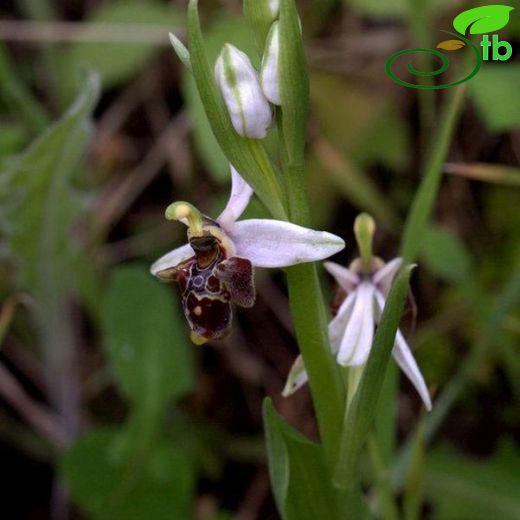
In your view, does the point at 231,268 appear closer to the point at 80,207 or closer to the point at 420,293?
the point at 80,207

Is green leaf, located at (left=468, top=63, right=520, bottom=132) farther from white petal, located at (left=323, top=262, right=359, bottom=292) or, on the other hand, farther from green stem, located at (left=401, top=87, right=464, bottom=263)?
white petal, located at (left=323, top=262, right=359, bottom=292)

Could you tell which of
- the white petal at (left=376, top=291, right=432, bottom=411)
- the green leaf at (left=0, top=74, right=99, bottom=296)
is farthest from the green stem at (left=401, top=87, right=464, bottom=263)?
the green leaf at (left=0, top=74, right=99, bottom=296)

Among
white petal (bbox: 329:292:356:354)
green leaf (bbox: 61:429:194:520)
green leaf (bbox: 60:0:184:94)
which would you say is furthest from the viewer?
green leaf (bbox: 60:0:184:94)

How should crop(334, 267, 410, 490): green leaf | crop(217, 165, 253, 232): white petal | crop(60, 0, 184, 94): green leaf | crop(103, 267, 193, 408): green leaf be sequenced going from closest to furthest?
crop(334, 267, 410, 490): green leaf, crop(217, 165, 253, 232): white petal, crop(103, 267, 193, 408): green leaf, crop(60, 0, 184, 94): green leaf

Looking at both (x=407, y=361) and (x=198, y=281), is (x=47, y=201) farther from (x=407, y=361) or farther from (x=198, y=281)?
(x=407, y=361)

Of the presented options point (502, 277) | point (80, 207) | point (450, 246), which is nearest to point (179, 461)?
point (80, 207)

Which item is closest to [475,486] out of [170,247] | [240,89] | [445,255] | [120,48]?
[445,255]
